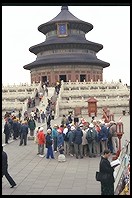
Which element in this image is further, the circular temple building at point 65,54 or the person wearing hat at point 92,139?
the circular temple building at point 65,54

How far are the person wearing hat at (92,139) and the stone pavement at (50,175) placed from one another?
0.51 m

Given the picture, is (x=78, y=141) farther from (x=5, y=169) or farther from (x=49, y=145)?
(x=5, y=169)

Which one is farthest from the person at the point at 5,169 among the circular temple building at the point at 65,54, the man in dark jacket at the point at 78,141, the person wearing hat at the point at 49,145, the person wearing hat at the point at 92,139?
the circular temple building at the point at 65,54

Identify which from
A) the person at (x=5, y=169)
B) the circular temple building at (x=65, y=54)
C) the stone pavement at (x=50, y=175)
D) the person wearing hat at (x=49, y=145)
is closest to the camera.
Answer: the stone pavement at (x=50, y=175)

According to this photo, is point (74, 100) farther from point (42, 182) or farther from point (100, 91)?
point (42, 182)

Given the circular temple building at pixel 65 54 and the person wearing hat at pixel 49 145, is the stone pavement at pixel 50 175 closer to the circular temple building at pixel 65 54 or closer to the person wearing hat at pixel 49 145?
the person wearing hat at pixel 49 145

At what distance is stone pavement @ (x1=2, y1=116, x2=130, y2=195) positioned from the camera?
10.9 metres

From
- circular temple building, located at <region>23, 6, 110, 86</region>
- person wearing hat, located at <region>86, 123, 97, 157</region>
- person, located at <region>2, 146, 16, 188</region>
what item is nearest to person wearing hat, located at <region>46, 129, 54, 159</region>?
person wearing hat, located at <region>86, 123, 97, 157</region>

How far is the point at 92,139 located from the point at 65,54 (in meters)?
44.1

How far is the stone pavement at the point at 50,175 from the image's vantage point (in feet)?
35.9

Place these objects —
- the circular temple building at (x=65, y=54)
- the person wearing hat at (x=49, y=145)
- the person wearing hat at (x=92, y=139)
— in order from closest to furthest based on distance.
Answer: the person wearing hat at (x=49, y=145)
the person wearing hat at (x=92, y=139)
the circular temple building at (x=65, y=54)

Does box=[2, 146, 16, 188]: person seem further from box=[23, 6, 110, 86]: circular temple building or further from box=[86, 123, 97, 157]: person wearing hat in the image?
box=[23, 6, 110, 86]: circular temple building

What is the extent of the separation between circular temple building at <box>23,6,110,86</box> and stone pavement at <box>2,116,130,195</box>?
40.9m

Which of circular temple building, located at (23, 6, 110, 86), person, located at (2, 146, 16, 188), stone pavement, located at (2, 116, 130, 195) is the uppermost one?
circular temple building, located at (23, 6, 110, 86)
